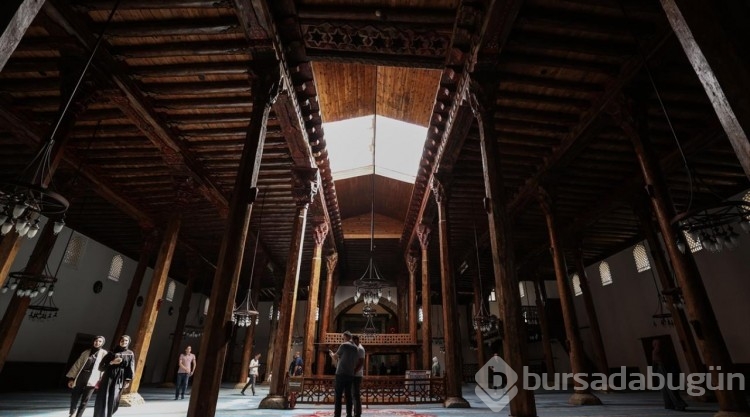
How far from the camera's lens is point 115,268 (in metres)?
15.6

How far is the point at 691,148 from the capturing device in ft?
26.3

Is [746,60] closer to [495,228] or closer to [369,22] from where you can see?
[495,228]

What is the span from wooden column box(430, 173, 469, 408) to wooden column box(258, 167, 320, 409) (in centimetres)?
323

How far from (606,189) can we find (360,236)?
9459mm

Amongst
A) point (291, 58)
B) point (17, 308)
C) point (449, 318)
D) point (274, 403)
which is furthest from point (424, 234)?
point (17, 308)

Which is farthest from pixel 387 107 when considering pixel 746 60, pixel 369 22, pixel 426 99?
pixel 746 60

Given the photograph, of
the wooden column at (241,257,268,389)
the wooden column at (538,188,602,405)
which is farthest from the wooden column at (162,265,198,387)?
the wooden column at (538,188,602,405)

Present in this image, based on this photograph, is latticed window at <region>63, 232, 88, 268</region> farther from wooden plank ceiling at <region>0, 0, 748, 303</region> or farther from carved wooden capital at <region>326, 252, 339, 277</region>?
carved wooden capital at <region>326, 252, 339, 277</region>

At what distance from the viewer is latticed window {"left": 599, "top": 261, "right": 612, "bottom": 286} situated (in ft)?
51.3

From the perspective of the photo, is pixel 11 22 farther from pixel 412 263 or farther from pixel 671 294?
pixel 412 263

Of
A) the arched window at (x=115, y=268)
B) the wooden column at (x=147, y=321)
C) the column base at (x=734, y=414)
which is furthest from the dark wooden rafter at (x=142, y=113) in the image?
the column base at (x=734, y=414)

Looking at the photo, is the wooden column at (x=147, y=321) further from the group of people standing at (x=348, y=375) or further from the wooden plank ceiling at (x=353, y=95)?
the group of people standing at (x=348, y=375)

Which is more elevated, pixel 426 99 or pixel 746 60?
pixel 426 99

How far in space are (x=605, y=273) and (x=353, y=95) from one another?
44.2 feet
